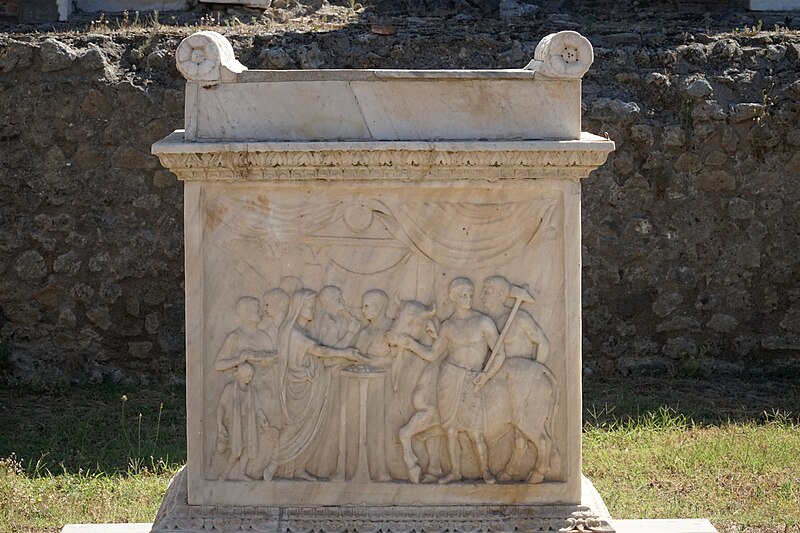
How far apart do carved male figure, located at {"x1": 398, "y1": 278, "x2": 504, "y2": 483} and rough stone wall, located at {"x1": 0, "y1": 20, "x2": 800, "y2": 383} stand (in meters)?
3.41

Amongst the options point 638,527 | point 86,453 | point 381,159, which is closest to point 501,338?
point 381,159

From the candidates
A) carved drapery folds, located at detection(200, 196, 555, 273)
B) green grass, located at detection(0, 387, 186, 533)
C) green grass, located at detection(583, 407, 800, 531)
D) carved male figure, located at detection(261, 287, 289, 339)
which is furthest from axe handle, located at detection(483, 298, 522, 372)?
green grass, located at detection(0, 387, 186, 533)

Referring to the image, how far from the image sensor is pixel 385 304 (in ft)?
12.7

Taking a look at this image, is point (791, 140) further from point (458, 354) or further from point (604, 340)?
point (458, 354)

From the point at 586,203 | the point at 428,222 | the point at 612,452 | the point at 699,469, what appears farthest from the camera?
the point at 586,203

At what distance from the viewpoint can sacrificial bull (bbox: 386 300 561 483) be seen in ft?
12.7

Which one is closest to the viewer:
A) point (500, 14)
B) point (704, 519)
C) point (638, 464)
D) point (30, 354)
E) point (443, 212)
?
point (443, 212)

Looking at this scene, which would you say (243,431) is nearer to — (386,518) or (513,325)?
(386,518)

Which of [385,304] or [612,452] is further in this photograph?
[612,452]

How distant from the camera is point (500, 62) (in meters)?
7.35

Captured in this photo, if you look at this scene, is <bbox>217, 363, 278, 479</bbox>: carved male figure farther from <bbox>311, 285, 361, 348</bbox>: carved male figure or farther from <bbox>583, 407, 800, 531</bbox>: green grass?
<bbox>583, 407, 800, 531</bbox>: green grass

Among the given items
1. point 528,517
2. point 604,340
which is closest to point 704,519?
point 528,517

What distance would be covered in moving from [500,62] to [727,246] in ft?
5.93

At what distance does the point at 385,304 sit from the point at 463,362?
0.32 metres
